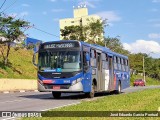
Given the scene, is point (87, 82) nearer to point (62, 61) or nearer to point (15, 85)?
point (62, 61)

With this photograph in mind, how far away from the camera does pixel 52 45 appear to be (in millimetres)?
21125

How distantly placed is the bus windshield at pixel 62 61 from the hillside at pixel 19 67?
68.2 ft

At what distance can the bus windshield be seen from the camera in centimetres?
2041

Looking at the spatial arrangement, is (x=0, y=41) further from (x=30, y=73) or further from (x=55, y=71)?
(x=55, y=71)

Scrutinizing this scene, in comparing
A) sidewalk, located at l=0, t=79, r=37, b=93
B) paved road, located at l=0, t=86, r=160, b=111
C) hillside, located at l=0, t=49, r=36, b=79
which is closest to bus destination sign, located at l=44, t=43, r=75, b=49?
paved road, located at l=0, t=86, r=160, b=111

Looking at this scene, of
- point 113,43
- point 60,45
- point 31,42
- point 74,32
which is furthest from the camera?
point 113,43

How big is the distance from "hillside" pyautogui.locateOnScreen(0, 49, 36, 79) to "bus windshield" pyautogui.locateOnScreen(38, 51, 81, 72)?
20791 mm

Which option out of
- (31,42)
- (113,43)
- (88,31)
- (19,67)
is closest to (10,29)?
(19,67)

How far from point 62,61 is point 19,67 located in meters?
29.2

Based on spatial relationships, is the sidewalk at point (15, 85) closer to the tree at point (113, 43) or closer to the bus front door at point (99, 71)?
the bus front door at point (99, 71)

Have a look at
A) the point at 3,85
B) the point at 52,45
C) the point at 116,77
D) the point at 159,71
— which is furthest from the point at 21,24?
the point at 159,71

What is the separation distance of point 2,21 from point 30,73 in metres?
9.07

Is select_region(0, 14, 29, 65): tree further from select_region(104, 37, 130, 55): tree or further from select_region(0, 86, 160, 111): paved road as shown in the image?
select_region(104, 37, 130, 55): tree

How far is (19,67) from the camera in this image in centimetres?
4888
